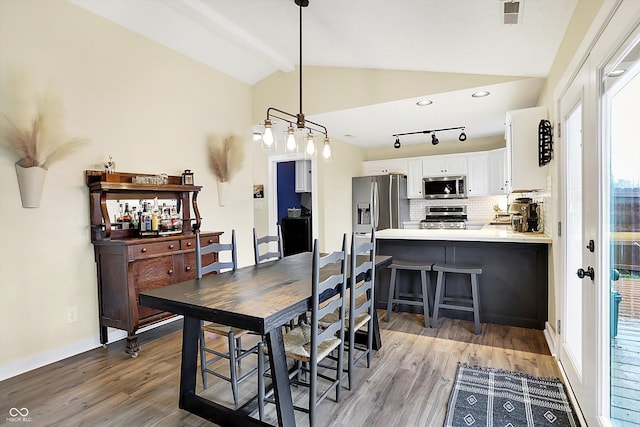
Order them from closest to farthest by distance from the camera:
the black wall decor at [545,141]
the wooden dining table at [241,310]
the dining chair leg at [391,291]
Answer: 1. the wooden dining table at [241,310]
2. the black wall decor at [545,141]
3. the dining chair leg at [391,291]

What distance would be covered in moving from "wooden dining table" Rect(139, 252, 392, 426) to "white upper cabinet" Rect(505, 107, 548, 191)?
7.21 ft

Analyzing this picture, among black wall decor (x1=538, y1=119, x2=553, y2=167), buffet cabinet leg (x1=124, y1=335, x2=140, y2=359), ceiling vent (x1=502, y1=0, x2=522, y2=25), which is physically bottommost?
buffet cabinet leg (x1=124, y1=335, x2=140, y2=359)

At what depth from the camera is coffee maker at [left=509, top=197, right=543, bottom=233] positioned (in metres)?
3.59

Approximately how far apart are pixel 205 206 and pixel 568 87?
3625 millimetres

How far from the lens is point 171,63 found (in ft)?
12.3

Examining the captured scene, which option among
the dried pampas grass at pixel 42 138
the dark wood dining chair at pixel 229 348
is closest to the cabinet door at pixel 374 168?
the dark wood dining chair at pixel 229 348

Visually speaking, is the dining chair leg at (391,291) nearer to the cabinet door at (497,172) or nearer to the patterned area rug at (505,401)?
the patterned area rug at (505,401)

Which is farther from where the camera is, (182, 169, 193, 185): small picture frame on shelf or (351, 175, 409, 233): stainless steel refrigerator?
(351, 175, 409, 233): stainless steel refrigerator

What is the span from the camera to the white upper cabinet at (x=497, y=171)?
18.5 ft

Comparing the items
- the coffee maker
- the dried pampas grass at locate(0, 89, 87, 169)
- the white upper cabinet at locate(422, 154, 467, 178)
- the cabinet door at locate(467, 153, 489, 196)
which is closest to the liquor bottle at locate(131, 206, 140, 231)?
the dried pampas grass at locate(0, 89, 87, 169)

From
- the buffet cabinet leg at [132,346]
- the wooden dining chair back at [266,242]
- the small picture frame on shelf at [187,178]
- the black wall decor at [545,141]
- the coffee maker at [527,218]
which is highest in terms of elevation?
the black wall decor at [545,141]

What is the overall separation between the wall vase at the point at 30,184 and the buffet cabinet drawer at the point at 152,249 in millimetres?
756

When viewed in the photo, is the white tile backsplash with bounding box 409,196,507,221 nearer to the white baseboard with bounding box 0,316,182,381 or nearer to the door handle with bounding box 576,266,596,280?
the door handle with bounding box 576,266,596,280

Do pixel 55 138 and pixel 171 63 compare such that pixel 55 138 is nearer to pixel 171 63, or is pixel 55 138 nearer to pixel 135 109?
pixel 135 109
